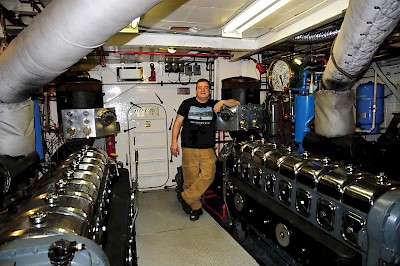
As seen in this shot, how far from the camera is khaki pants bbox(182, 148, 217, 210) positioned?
4547 mm

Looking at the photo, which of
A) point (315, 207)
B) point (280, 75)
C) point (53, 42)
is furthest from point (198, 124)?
point (53, 42)

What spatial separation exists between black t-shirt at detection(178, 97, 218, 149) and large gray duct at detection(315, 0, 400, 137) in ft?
5.95

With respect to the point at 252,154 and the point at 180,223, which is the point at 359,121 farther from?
the point at 180,223

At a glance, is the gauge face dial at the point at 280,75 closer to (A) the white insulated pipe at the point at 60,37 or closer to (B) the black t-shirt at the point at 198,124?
(B) the black t-shirt at the point at 198,124

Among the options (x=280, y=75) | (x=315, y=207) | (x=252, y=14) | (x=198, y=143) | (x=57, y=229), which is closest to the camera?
(x=57, y=229)

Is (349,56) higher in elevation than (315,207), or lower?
higher

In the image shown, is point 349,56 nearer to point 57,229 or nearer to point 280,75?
point 280,75

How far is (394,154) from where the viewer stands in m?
2.66

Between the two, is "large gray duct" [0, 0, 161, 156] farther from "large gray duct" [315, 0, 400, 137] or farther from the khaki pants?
the khaki pants

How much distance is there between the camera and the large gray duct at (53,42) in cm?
128

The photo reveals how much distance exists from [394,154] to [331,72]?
3.22 feet

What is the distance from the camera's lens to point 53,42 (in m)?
1.55

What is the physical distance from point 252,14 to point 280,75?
1268 millimetres

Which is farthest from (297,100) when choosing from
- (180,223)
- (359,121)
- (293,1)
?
(180,223)
